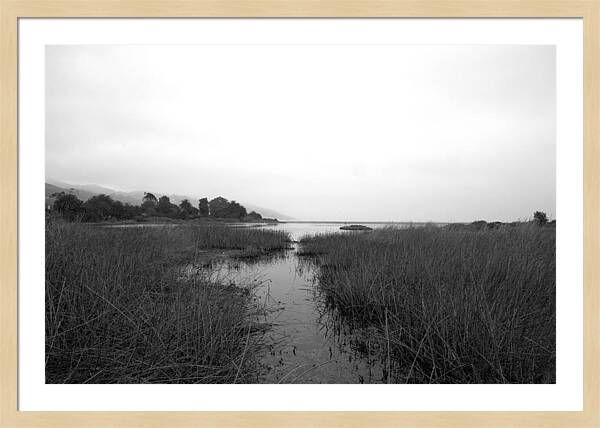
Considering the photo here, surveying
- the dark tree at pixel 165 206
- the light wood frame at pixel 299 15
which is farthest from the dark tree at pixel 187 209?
the light wood frame at pixel 299 15

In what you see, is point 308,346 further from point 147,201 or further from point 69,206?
point 147,201

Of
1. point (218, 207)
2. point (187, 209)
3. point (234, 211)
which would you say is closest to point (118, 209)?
point (187, 209)

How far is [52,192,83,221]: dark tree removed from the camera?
332cm

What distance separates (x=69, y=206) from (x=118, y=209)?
558 centimetres

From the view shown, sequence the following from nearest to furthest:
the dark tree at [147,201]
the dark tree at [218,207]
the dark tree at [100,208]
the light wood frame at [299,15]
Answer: the light wood frame at [299,15], the dark tree at [100,208], the dark tree at [147,201], the dark tree at [218,207]

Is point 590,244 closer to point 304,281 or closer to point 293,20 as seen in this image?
point 293,20

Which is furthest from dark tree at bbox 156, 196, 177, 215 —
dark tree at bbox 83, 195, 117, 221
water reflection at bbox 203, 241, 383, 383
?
water reflection at bbox 203, 241, 383, 383

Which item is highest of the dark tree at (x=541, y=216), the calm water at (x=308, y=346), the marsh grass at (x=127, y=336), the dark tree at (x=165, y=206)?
the dark tree at (x=165, y=206)

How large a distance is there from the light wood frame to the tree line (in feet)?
3.11

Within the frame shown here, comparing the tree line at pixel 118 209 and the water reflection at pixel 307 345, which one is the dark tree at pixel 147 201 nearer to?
the tree line at pixel 118 209

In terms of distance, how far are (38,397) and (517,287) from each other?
164 inches

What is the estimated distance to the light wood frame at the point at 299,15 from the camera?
141 centimetres

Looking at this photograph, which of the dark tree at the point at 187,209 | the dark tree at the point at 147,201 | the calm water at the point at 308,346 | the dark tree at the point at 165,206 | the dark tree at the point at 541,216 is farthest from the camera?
the dark tree at the point at 187,209

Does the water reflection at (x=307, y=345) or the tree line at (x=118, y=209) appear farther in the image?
the tree line at (x=118, y=209)
